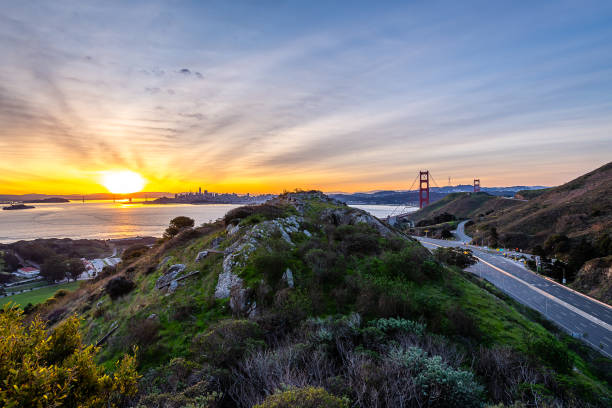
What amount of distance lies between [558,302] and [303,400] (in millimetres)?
41149

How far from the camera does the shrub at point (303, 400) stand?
4.61 metres

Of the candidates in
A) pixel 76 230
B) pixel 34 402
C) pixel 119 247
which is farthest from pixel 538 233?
pixel 76 230

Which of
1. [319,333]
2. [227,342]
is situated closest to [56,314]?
[227,342]

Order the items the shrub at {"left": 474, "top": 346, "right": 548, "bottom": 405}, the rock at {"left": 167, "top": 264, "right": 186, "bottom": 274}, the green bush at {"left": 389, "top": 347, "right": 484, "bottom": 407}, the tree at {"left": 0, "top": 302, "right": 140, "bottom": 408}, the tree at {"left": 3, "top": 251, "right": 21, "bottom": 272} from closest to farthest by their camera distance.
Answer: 1. the tree at {"left": 0, "top": 302, "right": 140, "bottom": 408}
2. the green bush at {"left": 389, "top": 347, "right": 484, "bottom": 407}
3. the shrub at {"left": 474, "top": 346, "right": 548, "bottom": 405}
4. the rock at {"left": 167, "top": 264, "right": 186, "bottom": 274}
5. the tree at {"left": 3, "top": 251, "right": 21, "bottom": 272}

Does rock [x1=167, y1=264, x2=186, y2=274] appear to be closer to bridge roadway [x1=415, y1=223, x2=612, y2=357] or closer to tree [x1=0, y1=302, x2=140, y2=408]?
tree [x1=0, y1=302, x2=140, y2=408]

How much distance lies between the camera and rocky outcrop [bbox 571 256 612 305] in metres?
32.8

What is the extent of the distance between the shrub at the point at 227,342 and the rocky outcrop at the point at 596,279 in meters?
46.1

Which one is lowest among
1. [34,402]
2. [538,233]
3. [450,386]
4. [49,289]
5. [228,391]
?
[49,289]

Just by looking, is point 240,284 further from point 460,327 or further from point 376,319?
point 460,327

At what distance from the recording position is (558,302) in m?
31.0

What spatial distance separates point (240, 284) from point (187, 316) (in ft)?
8.22

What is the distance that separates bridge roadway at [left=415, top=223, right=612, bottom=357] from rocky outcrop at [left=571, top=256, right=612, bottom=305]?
57.6 inches

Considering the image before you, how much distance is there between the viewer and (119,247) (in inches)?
3329

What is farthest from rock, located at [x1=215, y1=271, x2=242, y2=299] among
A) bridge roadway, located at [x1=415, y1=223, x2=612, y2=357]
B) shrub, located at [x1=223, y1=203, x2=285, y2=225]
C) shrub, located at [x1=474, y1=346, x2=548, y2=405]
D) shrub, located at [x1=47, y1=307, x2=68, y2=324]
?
bridge roadway, located at [x1=415, y1=223, x2=612, y2=357]
